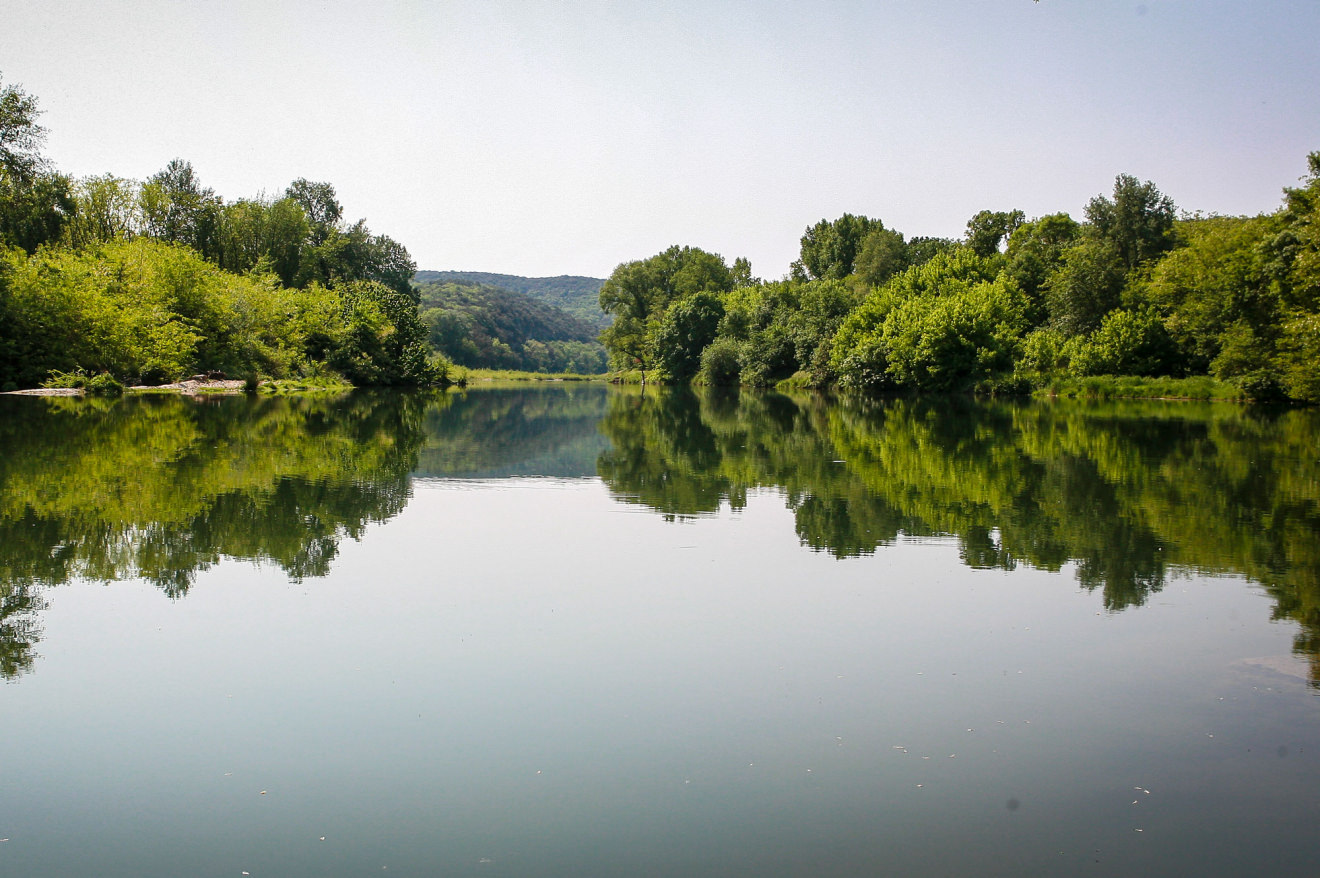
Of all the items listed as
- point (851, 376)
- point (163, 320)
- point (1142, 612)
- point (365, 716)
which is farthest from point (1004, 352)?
point (365, 716)

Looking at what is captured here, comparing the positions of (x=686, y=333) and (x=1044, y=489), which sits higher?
(x=686, y=333)

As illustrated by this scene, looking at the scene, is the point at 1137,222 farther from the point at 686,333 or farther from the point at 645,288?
the point at 645,288

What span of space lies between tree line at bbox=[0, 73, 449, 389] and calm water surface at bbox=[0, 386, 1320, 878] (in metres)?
31.3

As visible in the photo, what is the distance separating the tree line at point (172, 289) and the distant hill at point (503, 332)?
158ft

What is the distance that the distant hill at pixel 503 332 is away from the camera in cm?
12900

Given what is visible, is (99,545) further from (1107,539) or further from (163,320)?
(163,320)

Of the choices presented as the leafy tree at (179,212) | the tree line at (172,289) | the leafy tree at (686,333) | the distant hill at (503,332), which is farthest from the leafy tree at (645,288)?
the leafy tree at (179,212)

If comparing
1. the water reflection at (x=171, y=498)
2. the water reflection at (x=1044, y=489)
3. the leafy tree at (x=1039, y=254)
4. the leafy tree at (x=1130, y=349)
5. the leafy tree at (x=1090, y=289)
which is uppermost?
the leafy tree at (x=1039, y=254)

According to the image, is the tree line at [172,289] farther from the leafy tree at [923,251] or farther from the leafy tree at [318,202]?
the leafy tree at [923,251]

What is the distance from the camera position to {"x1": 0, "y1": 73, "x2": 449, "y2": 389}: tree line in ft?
124

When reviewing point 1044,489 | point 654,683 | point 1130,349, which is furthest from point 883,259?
point 654,683

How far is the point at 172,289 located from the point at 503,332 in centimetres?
10491

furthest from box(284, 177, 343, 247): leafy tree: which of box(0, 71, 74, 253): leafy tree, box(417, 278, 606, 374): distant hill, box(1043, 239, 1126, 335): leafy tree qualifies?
box(1043, 239, 1126, 335): leafy tree

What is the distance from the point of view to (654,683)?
17.7 ft
